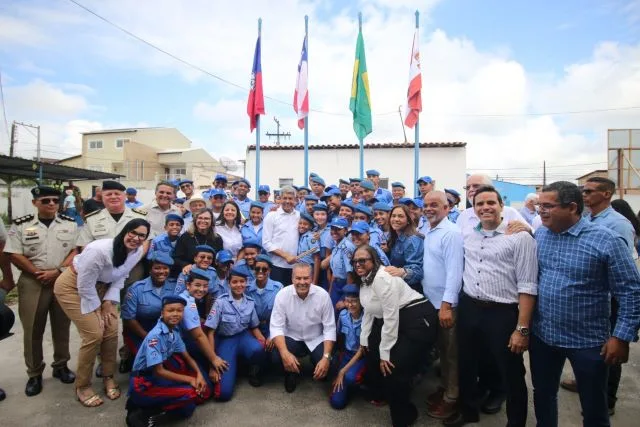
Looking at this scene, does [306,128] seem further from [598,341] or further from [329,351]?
[598,341]

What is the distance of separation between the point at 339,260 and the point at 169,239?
2067 millimetres

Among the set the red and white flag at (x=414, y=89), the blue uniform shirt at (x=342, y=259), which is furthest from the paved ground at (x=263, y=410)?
the red and white flag at (x=414, y=89)

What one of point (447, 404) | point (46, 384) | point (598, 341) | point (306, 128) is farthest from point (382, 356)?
point (306, 128)

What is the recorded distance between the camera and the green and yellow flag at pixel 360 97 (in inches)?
358

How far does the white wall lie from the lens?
45.7 feet

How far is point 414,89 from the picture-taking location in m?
8.68

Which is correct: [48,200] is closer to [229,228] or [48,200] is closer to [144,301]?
[144,301]

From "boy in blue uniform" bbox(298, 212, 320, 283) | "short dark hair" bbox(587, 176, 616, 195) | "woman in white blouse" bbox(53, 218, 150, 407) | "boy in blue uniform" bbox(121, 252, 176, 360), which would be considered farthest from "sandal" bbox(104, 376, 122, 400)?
"short dark hair" bbox(587, 176, 616, 195)

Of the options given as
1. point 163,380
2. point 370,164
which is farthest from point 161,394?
point 370,164

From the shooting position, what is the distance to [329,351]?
3828 mm

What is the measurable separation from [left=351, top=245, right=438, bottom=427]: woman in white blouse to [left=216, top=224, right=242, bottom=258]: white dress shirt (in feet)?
7.03

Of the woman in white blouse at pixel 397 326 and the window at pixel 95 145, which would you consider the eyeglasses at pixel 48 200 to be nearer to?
the woman in white blouse at pixel 397 326

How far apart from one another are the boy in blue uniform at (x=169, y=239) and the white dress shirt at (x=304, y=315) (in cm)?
149

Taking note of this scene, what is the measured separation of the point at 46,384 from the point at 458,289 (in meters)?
4.18
